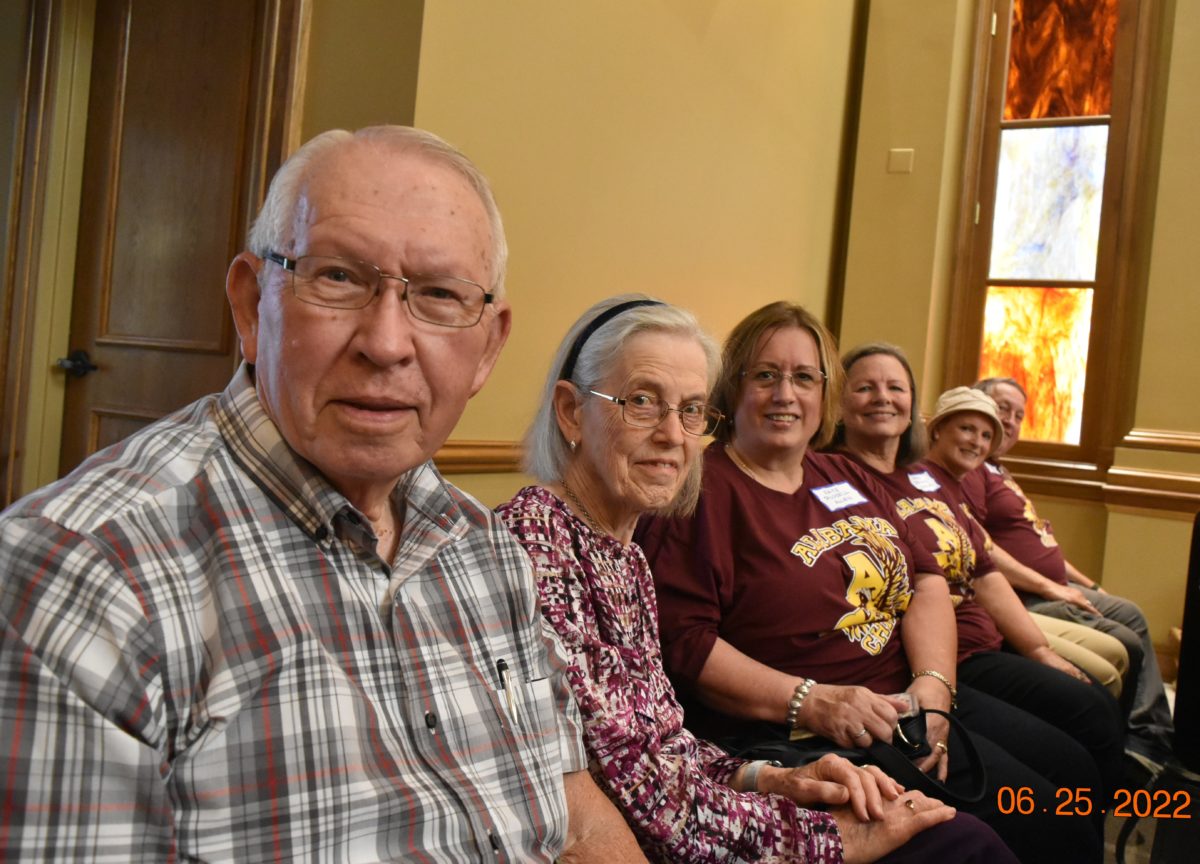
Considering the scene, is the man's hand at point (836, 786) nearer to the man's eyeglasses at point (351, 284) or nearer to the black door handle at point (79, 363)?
the man's eyeglasses at point (351, 284)

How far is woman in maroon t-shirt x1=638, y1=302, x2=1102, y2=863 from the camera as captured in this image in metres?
1.88

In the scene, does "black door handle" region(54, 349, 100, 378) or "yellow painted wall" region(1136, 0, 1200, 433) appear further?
"yellow painted wall" region(1136, 0, 1200, 433)

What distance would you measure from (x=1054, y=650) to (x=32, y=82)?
11.9 feet

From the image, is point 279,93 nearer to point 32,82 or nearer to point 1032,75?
point 32,82

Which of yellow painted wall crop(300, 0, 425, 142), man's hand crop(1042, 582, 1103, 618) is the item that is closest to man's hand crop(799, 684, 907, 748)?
yellow painted wall crop(300, 0, 425, 142)

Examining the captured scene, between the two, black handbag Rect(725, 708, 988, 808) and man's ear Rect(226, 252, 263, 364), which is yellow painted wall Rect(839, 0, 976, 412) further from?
man's ear Rect(226, 252, 263, 364)

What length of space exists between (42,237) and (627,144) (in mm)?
1839

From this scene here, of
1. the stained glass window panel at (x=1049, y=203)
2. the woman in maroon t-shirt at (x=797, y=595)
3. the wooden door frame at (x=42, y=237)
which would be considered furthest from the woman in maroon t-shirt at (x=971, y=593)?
the stained glass window panel at (x=1049, y=203)

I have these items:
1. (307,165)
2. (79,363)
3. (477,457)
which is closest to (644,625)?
(307,165)

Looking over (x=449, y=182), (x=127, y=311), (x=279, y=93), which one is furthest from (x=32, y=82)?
(x=449, y=182)

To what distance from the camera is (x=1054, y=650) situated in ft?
10.2

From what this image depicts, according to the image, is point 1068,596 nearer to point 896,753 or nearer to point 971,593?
point 971,593

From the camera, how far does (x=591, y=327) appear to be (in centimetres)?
176

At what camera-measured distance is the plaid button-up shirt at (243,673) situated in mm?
741
